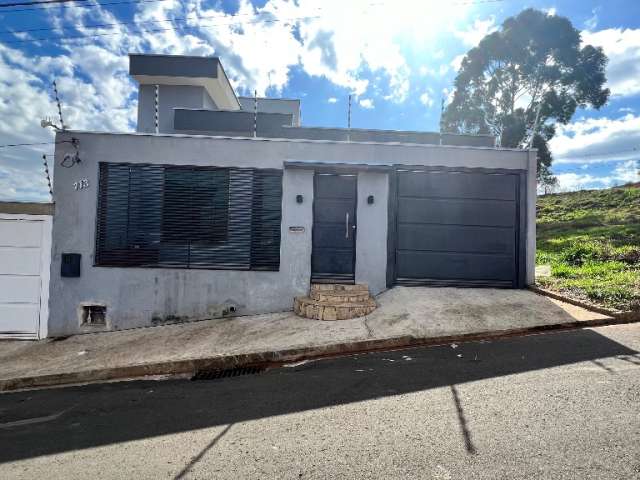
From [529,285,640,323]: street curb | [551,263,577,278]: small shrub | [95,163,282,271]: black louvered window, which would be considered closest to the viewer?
[529,285,640,323]: street curb

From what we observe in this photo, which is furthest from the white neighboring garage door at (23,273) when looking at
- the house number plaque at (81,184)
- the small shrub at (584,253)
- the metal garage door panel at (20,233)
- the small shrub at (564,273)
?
the small shrub at (584,253)

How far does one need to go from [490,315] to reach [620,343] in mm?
1867

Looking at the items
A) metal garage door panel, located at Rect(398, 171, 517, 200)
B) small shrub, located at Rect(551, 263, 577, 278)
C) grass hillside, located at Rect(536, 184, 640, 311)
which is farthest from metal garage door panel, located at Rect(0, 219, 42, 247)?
small shrub, located at Rect(551, 263, 577, 278)

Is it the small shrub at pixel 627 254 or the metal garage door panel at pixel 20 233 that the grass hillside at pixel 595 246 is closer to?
the small shrub at pixel 627 254

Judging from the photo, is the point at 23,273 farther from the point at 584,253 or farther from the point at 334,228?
the point at 584,253

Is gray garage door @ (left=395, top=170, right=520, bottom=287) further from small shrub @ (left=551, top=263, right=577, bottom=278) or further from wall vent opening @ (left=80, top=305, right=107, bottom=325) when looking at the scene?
wall vent opening @ (left=80, top=305, right=107, bottom=325)

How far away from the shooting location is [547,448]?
2.80 metres

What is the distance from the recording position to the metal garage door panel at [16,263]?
7.84 metres

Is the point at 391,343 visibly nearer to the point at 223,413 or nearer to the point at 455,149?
the point at 223,413

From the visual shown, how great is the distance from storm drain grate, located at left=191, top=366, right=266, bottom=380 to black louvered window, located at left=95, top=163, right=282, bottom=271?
9.59ft

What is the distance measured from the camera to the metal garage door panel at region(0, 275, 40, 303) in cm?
780

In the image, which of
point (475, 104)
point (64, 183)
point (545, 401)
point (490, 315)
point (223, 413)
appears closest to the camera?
point (545, 401)

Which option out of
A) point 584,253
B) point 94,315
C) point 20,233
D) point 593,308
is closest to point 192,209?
point 94,315

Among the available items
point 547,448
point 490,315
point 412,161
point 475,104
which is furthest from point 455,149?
point 475,104
